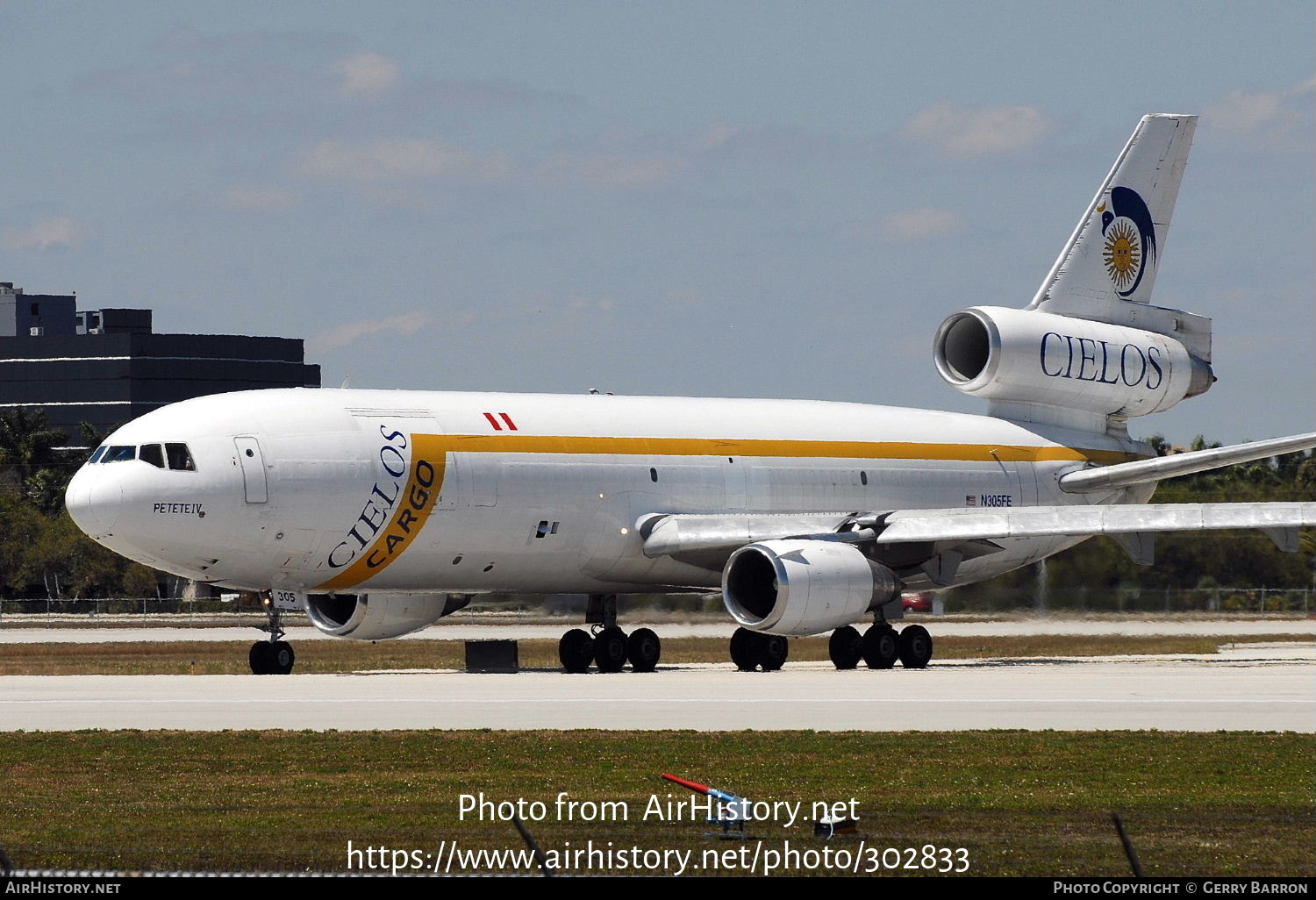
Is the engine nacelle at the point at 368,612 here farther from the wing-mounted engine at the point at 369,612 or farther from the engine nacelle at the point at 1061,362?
the engine nacelle at the point at 1061,362

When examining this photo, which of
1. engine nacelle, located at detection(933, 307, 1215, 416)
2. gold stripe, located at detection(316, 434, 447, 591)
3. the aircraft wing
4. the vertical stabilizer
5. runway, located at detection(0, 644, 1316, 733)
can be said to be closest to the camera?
runway, located at detection(0, 644, 1316, 733)

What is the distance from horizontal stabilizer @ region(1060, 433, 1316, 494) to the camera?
39.6 meters

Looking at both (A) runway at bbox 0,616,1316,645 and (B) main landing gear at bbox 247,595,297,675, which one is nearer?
(B) main landing gear at bbox 247,595,297,675

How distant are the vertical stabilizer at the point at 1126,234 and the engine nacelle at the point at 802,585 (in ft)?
37.0

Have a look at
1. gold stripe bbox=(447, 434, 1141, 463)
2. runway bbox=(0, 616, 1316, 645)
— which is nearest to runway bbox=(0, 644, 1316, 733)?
gold stripe bbox=(447, 434, 1141, 463)

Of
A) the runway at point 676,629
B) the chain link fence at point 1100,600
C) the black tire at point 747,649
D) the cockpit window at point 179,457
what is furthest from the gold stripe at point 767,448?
the cockpit window at point 179,457

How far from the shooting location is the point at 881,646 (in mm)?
37188

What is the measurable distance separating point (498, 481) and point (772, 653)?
6100mm

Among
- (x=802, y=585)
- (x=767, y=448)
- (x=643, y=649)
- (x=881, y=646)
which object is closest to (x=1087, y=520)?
(x=881, y=646)

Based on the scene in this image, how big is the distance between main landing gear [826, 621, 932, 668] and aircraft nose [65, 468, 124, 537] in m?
13.0

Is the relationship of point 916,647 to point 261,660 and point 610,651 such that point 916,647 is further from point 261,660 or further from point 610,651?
point 261,660

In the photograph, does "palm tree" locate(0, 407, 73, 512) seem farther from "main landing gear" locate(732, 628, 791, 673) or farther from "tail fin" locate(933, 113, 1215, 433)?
"main landing gear" locate(732, 628, 791, 673)

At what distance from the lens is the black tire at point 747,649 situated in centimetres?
3688
